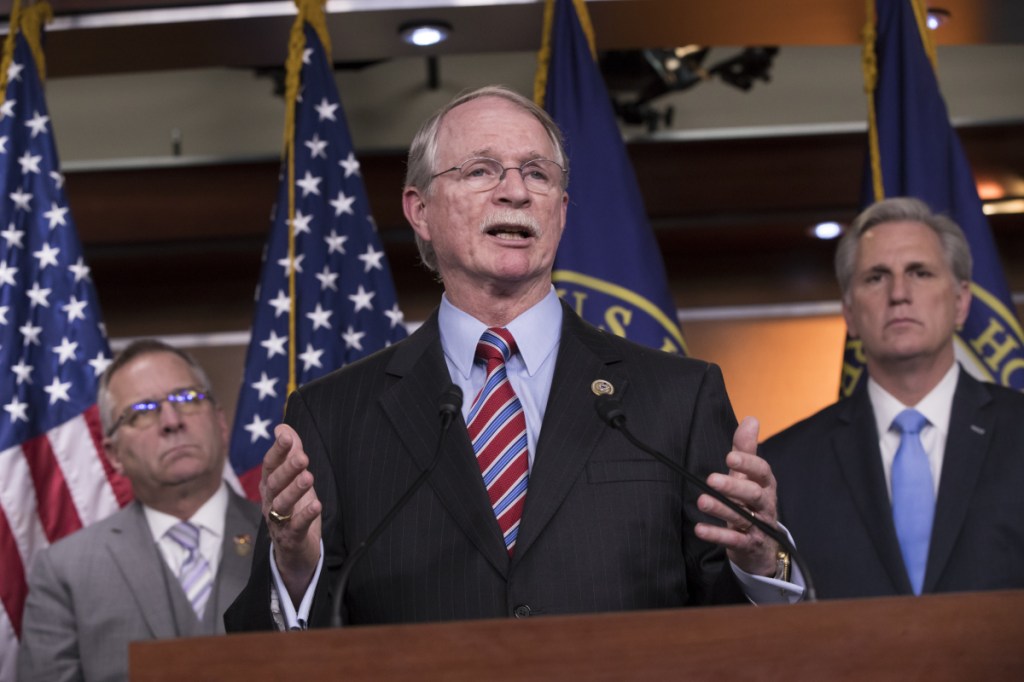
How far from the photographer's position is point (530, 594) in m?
1.86

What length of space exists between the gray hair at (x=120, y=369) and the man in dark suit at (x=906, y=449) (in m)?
1.59

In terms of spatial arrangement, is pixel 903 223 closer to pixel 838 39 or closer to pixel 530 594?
pixel 838 39

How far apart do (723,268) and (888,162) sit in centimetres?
153

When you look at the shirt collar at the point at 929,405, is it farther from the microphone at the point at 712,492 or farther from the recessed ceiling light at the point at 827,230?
the recessed ceiling light at the point at 827,230

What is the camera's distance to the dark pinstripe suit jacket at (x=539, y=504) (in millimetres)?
1883

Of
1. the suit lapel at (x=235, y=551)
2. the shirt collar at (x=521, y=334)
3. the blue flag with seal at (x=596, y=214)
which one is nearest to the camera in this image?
the shirt collar at (x=521, y=334)

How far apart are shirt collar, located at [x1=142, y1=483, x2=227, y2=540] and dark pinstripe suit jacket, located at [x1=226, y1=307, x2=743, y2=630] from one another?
55.2 inches

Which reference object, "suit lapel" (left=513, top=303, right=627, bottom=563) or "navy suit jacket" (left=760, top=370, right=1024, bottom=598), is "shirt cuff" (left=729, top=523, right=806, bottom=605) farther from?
"navy suit jacket" (left=760, top=370, right=1024, bottom=598)

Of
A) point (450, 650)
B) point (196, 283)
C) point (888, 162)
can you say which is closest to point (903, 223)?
point (888, 162)

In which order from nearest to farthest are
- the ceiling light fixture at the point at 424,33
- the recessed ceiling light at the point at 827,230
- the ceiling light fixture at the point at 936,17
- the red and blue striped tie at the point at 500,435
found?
the red and blue striped tie at the point at 500,435 → the ceiling light fixture at the point at 424,33 → the ceiling light fixture at the point at 936,17 → the recessed ceiling light at the point at 827,230

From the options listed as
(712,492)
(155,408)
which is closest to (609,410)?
(712,492)

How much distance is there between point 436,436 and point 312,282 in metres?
1.67

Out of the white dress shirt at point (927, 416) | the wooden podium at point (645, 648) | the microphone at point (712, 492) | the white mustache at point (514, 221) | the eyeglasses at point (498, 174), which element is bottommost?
the wooden podium at point (645, 648)

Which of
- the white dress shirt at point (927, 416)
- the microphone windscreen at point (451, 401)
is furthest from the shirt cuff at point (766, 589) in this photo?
the white dress shirt at point (927, 416)
